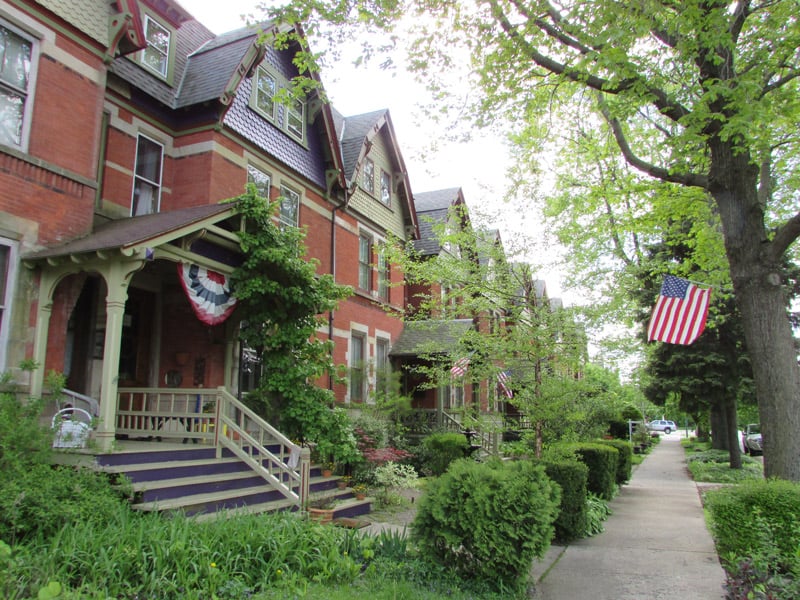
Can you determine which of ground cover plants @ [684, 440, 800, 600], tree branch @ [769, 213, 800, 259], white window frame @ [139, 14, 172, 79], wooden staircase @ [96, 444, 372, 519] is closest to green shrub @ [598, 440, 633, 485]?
tree branch @ [769, 213, 800, 259]

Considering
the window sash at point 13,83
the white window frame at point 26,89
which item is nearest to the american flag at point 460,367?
the white window frame at point 26,89

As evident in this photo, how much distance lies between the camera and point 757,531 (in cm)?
629

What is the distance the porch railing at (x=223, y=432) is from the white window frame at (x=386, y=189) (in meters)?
12.0

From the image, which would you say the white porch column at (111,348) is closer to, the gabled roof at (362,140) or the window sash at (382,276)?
the gabled roof at (362,140)

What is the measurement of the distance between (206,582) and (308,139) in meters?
13.6

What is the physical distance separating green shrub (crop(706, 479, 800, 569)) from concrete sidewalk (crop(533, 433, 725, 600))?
673mm

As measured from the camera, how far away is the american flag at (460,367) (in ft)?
38.8

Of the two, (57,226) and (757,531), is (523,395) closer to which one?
(757,531)

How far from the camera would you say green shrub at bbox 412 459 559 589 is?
595 centimetres

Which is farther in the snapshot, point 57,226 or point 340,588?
point 57,226

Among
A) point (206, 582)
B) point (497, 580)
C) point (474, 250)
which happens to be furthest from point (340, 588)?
point (474, 250)

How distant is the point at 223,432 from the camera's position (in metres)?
9.71

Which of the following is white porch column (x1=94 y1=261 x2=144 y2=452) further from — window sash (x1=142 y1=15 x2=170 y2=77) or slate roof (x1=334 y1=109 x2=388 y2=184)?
slate roof (x1=334 y1=109 x2=388 y2=184)

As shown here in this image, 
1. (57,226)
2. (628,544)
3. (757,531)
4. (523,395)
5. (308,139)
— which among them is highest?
(308,139)
